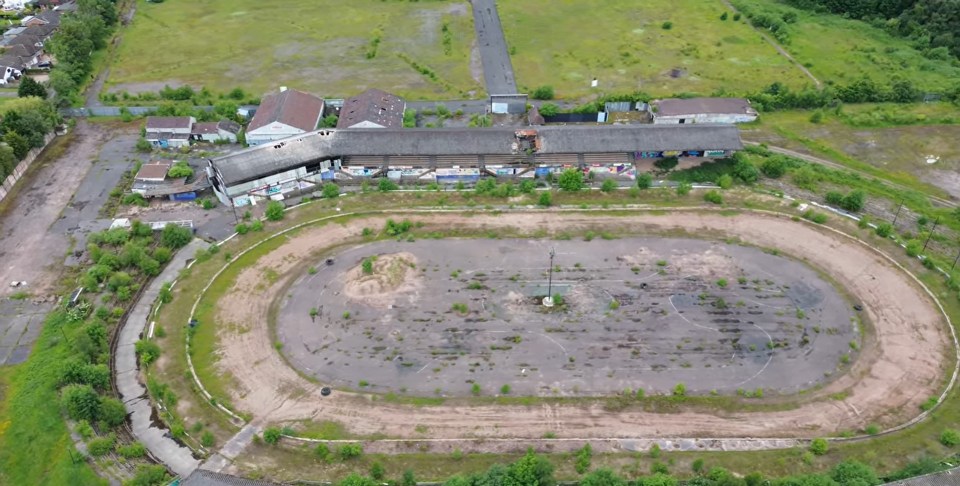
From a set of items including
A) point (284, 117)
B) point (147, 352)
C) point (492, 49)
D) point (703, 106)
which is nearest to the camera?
point (147, 352)

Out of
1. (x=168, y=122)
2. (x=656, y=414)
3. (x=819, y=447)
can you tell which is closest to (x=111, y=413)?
(x=656, y=414)

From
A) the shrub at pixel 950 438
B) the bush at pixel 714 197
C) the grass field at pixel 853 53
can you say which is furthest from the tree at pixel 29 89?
the grass field at pixel 853 53

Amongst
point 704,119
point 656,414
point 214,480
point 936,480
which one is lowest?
point 656,414

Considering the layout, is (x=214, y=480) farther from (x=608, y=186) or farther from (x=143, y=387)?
(x=608, y=186)

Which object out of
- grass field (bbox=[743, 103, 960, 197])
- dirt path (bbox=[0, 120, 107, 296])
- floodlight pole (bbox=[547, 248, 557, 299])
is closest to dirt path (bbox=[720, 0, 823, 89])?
grass field (bbox=[743, 103, 960, 197])

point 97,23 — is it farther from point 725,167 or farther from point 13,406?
point 725,167

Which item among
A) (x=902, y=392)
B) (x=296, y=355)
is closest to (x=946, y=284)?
(x=902, y=392)

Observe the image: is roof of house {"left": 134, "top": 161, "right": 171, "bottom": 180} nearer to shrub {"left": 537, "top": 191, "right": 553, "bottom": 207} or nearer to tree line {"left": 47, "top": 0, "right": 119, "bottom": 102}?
tree line {"left": 47, "top": 0, "right": 119, "bottom": 102}

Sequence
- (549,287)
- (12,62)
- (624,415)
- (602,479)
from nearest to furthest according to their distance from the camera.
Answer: (602,479), (624,415), (549,287), (12,62)

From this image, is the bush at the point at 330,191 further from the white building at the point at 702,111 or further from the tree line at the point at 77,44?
the tree line at the point at 77,44
